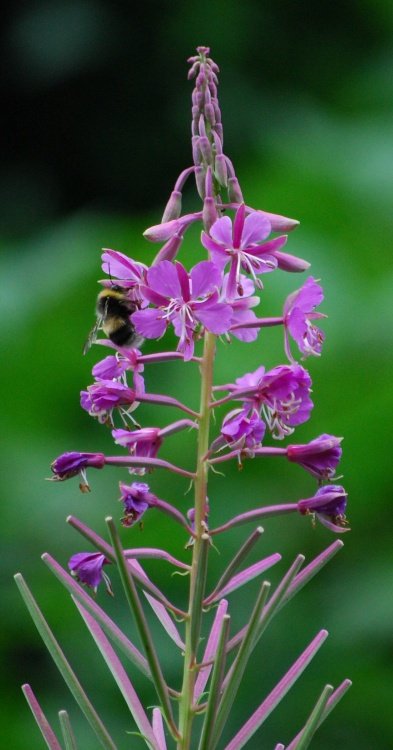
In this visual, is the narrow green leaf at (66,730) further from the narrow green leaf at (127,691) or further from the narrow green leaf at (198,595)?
the narrow green leaf at (198,595)

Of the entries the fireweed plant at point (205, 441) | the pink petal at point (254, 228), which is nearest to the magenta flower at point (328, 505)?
the fireweed plant at point (205, 441)

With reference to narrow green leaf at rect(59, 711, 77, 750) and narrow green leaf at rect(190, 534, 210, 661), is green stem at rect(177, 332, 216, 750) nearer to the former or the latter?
narrow green leaf at rect(190, 534, 210, 661)

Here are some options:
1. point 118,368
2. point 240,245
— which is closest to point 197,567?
point 118,368

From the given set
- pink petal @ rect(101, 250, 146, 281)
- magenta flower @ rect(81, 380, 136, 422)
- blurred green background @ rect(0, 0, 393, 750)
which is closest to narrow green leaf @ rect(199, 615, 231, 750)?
magenta flower @ rect(81, 380, 136, 422)

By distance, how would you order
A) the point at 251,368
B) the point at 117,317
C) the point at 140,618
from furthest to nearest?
the point at 251,368 → the point at 117,317 → the point at 140,618

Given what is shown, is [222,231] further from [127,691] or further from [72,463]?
[127,691]

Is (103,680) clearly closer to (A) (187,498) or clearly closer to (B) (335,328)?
(A) (187,498)

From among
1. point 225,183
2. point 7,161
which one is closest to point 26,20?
point 7,161
